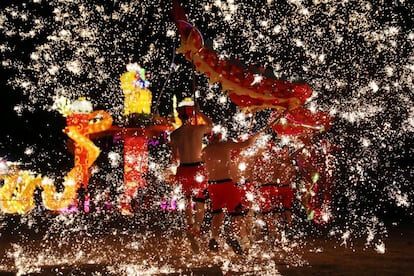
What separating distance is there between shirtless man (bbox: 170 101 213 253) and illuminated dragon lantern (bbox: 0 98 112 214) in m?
7.94

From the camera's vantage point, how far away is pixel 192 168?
591cm

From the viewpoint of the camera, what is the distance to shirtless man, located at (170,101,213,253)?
5875 millimetres

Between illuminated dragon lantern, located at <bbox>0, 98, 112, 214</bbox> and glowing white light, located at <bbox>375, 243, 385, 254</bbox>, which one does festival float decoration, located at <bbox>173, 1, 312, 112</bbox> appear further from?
illuminated dragon lantern, located at <bbox>0, 98, 112, 214</bbox>

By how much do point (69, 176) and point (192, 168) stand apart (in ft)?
29.0

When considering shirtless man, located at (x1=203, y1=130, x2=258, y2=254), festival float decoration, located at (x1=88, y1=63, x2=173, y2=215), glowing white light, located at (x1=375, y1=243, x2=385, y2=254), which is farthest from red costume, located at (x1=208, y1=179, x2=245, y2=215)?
festival float decoration, located at (x1=88, y1=63, x2=173, y2=215)

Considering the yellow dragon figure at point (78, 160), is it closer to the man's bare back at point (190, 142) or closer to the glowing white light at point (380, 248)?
the man's bare back at point (190, 142)

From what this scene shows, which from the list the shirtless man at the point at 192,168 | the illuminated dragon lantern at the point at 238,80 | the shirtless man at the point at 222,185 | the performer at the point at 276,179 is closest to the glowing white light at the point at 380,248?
the performer at the point at 276,179

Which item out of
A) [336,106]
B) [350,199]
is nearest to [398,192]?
[350,199]

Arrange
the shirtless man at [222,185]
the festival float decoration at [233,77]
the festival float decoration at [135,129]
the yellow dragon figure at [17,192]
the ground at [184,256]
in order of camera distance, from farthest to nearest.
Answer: the festival float decoration at [135,129]
the yellow dragon figure at [17,192]
the festival float decoration at [233,77]
the shirtless man at [222,185]
the ground at [184,256]

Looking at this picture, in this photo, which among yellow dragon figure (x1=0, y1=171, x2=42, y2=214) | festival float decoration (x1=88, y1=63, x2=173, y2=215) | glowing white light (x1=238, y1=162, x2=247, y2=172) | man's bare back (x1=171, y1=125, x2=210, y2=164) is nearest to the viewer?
man's bare back (x1=171, y1=125, x2=210, y2=164)

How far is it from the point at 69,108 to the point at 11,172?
2494 mm

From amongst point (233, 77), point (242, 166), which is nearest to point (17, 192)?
point (242, 166)

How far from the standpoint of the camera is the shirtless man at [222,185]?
5762mm

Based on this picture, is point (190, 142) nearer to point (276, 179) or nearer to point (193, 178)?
point (193, 178)
